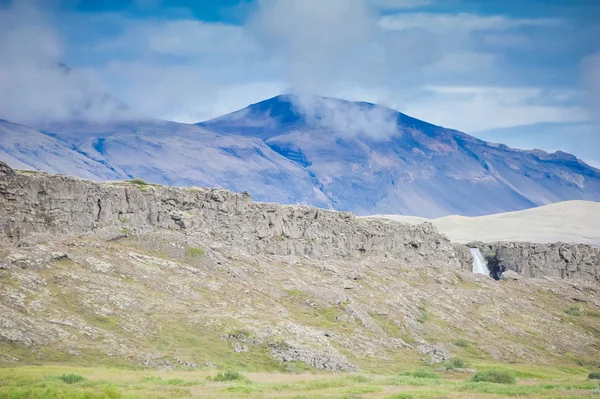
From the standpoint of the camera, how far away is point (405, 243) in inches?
6009

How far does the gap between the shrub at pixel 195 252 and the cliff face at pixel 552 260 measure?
88193mm

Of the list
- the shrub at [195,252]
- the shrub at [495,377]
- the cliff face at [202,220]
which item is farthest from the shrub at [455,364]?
the cliff face at [202,220]

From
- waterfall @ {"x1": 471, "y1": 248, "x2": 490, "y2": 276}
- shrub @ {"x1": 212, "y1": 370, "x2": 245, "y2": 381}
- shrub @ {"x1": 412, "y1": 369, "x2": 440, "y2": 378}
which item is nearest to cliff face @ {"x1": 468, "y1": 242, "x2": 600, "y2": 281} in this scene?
waterfall @ {"x1": 471, "y1": 248, "x2": 490, "y2": 276}

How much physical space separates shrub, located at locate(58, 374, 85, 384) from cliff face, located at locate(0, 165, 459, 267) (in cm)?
4311

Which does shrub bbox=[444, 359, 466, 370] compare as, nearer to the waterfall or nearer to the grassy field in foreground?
the grassy field in foreground

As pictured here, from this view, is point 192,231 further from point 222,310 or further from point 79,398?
point 79,398

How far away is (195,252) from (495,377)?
5063cm

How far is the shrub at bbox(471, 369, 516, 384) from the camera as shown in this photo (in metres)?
75.9

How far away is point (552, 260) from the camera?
575ft

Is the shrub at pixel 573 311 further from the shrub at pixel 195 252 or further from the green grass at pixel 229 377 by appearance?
the green grass at pixel 229 377

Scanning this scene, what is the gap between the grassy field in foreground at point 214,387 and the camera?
5351 centimetres

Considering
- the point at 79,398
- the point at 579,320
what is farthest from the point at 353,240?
the point at 79,398

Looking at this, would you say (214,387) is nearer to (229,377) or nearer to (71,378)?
(229,377)

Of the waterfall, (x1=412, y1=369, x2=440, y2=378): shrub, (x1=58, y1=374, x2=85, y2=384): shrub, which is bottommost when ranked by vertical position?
(x1=412, y1=369, x2=440, y2=378): shrub
